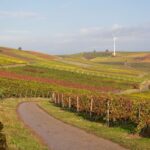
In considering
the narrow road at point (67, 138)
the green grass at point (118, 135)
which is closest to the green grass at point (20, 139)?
the narrow road at point (67, 138)

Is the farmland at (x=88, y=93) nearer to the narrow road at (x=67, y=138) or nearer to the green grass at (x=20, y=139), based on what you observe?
the narrow road at (x=67, y=138)

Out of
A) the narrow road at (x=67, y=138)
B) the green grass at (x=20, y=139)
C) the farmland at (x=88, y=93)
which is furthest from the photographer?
the farmland at (x=88, y=93)

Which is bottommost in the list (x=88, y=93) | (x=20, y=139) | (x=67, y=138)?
(x=88, y=93)

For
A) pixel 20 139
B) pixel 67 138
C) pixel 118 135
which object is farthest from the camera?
pixel 118 135

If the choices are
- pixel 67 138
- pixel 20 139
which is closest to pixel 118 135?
pixel 67 138

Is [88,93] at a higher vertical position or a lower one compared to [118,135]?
lower

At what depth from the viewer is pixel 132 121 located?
33.9 meters

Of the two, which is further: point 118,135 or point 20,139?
point 118,135

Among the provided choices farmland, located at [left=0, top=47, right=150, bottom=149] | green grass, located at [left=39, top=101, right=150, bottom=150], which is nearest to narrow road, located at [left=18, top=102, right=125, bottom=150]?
green grass, located at [left=39, top=101, right=150, bottom=150]

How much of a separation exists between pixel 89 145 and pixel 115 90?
79002 millimetres

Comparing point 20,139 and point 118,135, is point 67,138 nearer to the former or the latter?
point 20,139

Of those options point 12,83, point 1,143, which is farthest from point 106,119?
point 12,83

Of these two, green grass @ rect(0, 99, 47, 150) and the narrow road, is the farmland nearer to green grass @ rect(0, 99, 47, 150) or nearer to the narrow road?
the narrow road

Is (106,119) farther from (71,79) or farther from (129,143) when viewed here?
(71,79)
